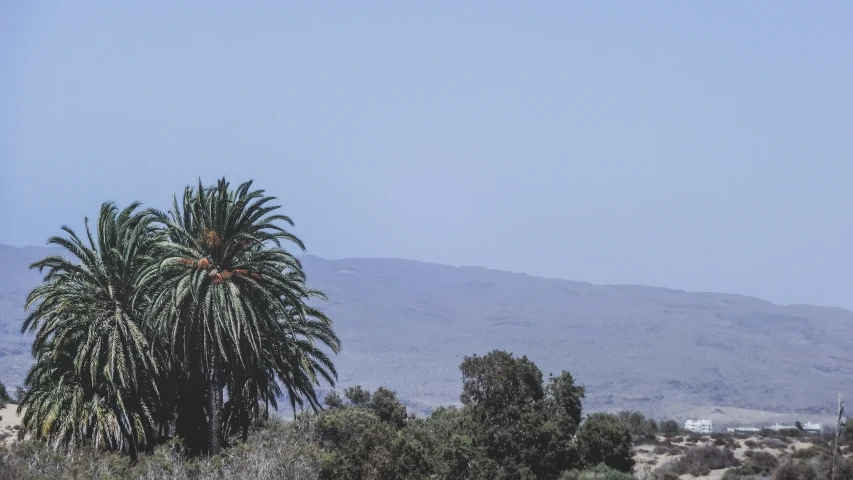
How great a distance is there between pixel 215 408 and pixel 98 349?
561 cm

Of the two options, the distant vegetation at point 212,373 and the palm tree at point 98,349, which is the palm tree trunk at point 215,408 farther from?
the palm tree at point 98,349

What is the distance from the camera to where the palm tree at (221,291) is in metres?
45.4

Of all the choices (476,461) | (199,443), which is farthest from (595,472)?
(199,443)

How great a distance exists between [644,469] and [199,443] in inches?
856

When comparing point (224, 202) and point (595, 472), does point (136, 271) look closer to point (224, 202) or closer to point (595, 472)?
point (224, 202)

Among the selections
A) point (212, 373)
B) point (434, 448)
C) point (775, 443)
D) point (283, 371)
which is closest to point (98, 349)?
point (212, 373)

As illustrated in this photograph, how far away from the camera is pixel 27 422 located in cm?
4806

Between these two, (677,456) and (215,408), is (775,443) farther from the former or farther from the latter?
(215,408)

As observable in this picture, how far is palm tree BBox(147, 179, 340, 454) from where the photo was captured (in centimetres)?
4538

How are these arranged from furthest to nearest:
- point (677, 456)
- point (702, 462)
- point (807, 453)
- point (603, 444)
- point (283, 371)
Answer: point (677, 456), point (702, 462), point (283, 371), point (807, 453), point (603, 444)

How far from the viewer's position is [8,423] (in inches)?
2766

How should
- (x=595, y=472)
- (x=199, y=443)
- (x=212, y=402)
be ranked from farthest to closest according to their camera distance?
(x=199, y=443)
(x=212, y=402)
(x=595, y=472)

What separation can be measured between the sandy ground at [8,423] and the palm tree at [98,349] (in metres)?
11.1

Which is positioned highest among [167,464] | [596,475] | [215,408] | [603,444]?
[215,408]
